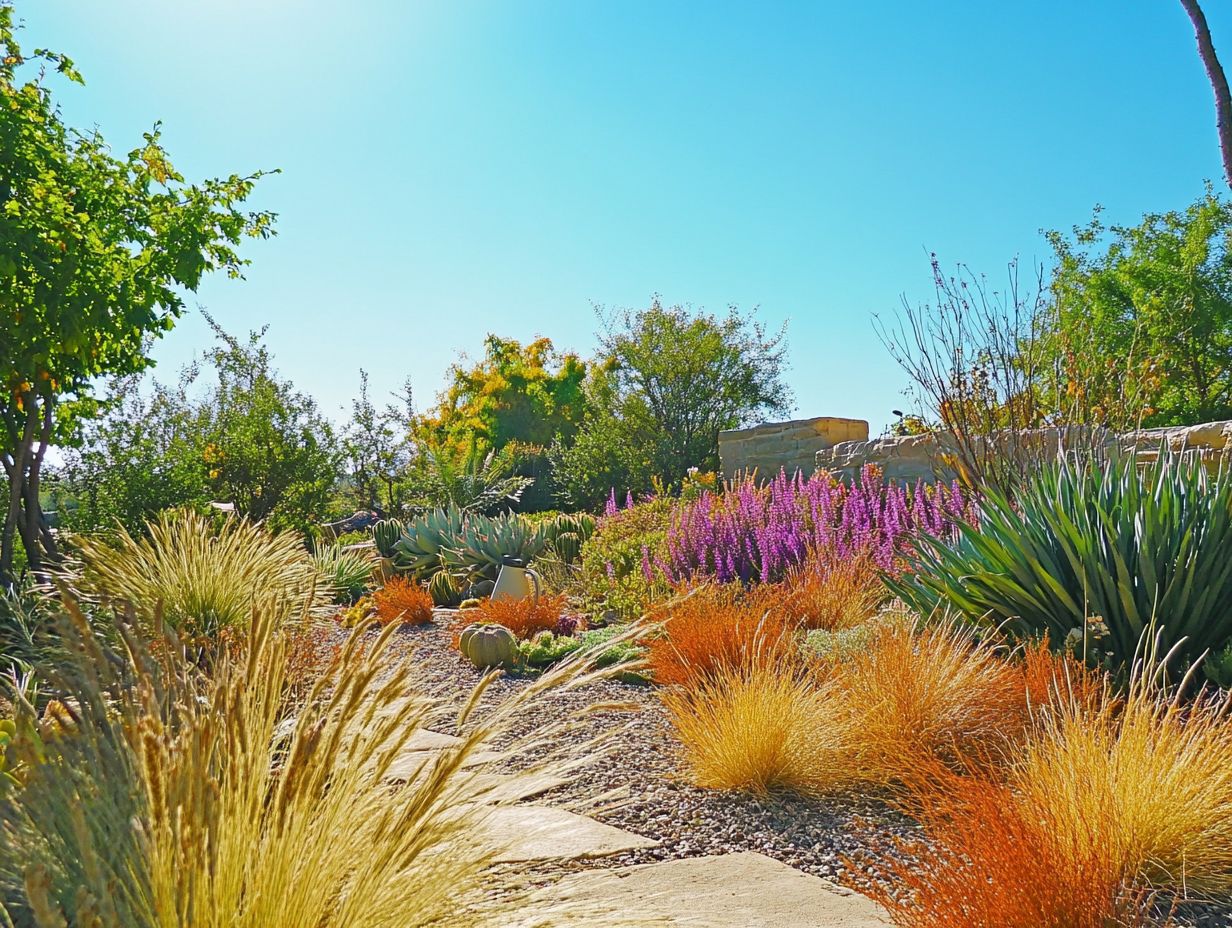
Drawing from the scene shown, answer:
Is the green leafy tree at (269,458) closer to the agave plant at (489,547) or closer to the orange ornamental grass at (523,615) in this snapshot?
the agave plant at (489,547)

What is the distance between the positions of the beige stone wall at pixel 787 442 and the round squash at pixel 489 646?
19.6ft

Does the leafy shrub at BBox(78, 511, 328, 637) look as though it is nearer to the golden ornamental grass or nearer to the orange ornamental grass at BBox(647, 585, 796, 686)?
the orange ornamental grass at BBox(647, 585, 796, 686)

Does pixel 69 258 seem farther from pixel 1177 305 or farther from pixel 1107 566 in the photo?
pixel 1177 305

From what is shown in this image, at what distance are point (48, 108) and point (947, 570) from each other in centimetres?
761

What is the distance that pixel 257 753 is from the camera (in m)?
1.54

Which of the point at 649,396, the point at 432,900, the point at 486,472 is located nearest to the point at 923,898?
the point at 432,900

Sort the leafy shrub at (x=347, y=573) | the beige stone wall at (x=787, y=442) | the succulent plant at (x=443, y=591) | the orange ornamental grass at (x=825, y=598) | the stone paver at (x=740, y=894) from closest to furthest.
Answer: the stone paver at (x=740, y=894)
the orange ornamental grass at (x=825, y=598)
the succulent plant at (x=443, y=591)
the leafy shrub at (x=347, y=573)
the beige stone wall at (x=787, y=442)

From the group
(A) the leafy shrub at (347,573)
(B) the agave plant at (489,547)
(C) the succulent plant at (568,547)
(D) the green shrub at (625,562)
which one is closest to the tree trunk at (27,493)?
(A) the leafy shrub at (347,573)

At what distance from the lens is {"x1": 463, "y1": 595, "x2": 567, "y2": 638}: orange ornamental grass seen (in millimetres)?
6559

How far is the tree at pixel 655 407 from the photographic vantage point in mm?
17344

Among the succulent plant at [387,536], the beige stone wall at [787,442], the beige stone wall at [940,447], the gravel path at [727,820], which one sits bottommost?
the gravel path at [727,820]

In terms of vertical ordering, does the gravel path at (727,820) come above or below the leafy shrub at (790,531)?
below

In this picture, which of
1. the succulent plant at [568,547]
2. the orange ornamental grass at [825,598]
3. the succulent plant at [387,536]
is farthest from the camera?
the succulent plant at [387,536]

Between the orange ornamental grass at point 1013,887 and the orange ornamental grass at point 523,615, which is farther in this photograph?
the orange ornamental grass at point 523,615
